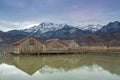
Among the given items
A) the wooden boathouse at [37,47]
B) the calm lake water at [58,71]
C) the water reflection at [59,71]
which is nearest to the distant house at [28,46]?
the wooden boathouse at [37,47]

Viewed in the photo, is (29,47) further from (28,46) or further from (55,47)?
(55,47)

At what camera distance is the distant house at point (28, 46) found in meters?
52.1

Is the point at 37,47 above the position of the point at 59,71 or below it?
above

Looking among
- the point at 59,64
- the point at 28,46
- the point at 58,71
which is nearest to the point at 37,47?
the point at 28,46

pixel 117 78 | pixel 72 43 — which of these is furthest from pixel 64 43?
pixel 117 78

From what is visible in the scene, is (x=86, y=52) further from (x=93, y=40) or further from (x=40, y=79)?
(x=93, y=40)

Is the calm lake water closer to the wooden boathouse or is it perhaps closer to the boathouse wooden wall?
the boathouse wooden wall

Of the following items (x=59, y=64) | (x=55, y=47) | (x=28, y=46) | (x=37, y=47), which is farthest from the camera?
(x=55, y=47)

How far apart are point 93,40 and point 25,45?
117222 mm

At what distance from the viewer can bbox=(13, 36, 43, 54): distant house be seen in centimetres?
5209

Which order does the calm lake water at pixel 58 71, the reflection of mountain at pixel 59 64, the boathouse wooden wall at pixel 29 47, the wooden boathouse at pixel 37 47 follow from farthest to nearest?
the wooden boathouse at pixel 37 47
the boathouse wooden wall at pixel 29 47
the reflection of mountain at pixel 59 64
the calm lake water at pixel 58 71

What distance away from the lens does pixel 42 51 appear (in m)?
53.6

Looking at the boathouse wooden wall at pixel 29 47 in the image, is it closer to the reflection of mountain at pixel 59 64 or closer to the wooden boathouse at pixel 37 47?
the wooden boathouse at pixel 37 47

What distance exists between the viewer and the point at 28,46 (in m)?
52.8
